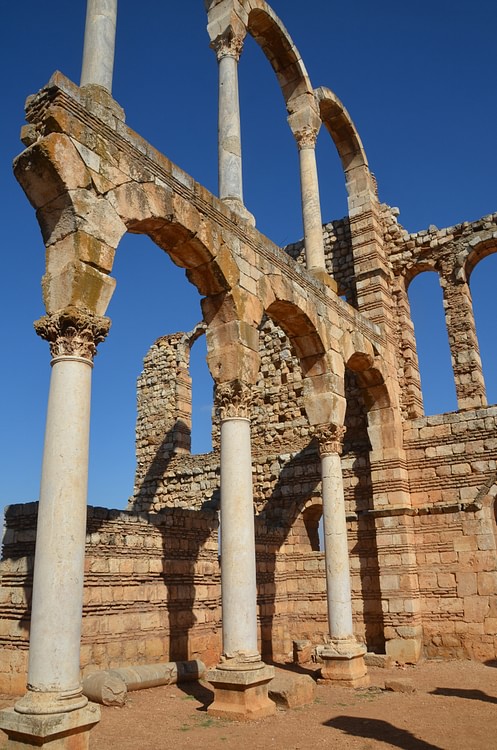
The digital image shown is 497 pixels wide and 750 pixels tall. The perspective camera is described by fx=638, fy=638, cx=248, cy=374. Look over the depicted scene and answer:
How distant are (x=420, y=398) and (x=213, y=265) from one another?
25.8 feet

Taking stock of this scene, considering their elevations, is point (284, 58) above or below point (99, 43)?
above

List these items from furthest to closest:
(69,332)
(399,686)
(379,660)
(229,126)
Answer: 1. (379,660)
2. (229,126)
3. (399,686)
4. (69,332)

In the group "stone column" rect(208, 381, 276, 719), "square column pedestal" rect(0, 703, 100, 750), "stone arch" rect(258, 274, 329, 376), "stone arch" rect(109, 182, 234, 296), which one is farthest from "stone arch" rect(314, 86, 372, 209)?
"square column pedestal" rect(0, 703, 100, 750)

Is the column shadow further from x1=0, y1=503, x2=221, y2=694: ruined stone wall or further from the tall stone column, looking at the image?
the tall stone column

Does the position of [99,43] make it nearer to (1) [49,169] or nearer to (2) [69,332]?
(1) [49,169]

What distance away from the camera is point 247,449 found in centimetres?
887

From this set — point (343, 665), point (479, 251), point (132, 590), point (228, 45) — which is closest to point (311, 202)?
point (228, 45)

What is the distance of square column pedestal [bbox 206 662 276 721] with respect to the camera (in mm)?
7480

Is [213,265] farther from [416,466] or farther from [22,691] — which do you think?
[416,466]

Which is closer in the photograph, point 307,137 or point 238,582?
point 238,582

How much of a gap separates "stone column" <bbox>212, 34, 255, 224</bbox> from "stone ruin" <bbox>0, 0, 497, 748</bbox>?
1.5 inches

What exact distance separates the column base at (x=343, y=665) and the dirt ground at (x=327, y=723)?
39 cm

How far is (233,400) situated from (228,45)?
21.4ft

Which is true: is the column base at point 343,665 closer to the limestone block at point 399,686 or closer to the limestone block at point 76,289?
the limestone block at point 399,686
